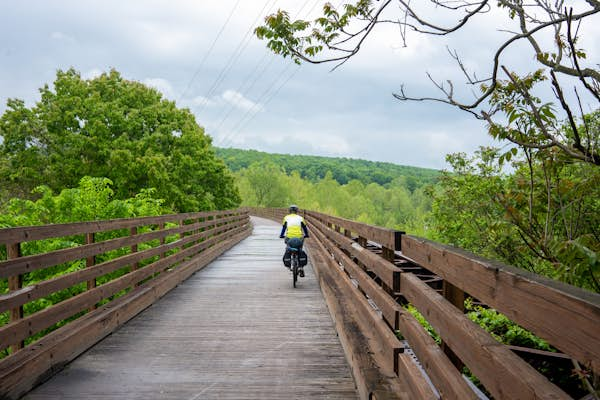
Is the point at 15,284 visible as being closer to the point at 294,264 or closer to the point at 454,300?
the point at 454,300

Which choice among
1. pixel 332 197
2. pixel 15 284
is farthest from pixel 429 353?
pixel 332 197

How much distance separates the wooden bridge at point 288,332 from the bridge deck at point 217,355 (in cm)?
2

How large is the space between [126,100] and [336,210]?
89052 mm

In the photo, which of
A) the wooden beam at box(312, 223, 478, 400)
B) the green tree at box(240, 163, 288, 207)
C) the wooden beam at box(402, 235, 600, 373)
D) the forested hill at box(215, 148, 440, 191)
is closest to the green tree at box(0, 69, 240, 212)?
the wooden beam at box(312, 223, 478, 400)

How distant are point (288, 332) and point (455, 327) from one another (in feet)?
13.7

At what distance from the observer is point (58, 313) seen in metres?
4.89

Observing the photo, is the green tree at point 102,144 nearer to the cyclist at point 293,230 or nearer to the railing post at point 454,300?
the cyclist at point 293,230

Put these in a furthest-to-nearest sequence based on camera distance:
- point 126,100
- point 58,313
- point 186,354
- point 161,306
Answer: point 126,100 < point 161,306 < point 186,354 < point 58,313

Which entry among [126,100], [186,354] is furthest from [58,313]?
[126,100]

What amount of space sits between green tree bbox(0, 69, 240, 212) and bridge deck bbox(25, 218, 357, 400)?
26.9 metres

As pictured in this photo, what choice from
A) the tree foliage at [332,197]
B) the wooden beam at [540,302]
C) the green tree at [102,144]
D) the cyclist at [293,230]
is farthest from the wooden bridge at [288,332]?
the tree foliage at [332,197]

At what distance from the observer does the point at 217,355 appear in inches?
212

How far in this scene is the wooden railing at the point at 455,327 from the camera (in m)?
1.53

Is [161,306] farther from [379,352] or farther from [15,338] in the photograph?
[379,352]
